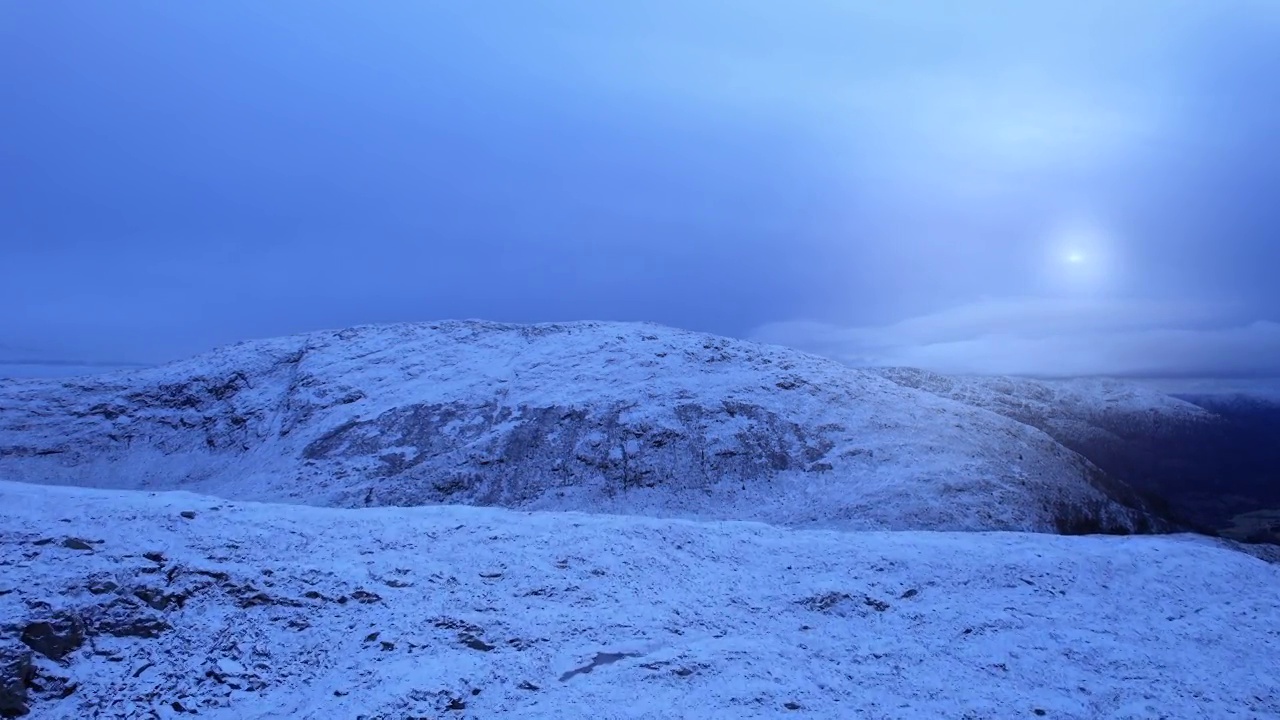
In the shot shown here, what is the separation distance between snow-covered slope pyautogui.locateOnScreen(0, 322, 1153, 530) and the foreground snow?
9.30m

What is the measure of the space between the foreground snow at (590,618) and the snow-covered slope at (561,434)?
9300mm

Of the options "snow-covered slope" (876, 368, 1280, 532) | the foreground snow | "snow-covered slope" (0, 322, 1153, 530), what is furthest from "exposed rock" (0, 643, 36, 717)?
"snow-covered slope" (876, 368, 1280, 532)

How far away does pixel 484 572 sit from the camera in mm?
13266

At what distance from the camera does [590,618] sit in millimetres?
12094

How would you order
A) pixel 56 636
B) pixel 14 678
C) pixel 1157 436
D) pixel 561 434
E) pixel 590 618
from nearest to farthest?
1. pixel 14 678
2. pixel 56 636
3. pixel 590 618
4. pixel 561 434
5. pixel 1157 436

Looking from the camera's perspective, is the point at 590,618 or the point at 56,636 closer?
the point at 56,636

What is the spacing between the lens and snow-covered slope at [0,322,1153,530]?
2605 cm

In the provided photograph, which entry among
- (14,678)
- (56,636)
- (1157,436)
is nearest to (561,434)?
(56,636)

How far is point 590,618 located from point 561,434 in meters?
17.9

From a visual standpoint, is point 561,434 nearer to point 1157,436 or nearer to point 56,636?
point 56,636

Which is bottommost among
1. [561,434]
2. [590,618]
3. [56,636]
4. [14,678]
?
[590,618]

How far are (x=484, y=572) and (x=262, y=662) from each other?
3.79m

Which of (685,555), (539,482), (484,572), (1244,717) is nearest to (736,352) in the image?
(539,482)

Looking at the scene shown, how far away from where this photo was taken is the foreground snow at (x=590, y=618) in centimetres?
993
